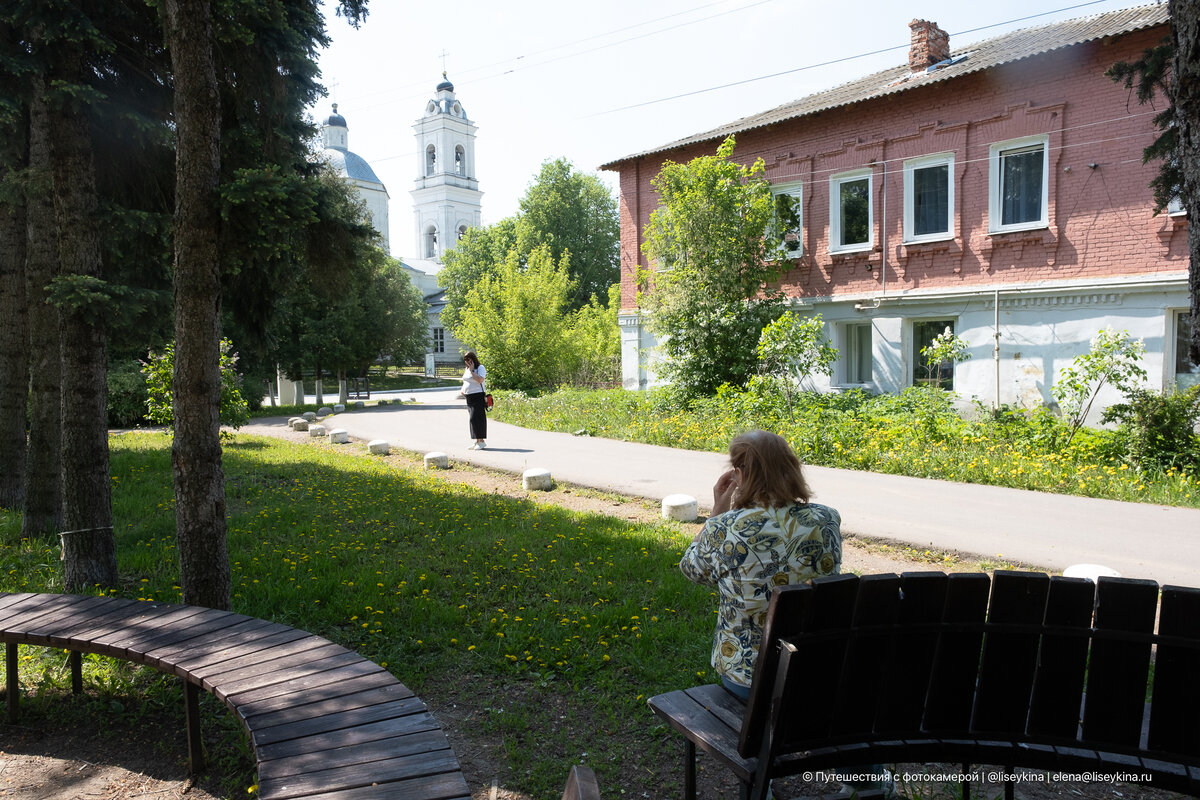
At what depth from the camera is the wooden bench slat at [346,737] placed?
8.89 ft

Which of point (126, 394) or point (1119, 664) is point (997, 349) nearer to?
point (1119, 664)

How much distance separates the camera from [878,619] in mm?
2617

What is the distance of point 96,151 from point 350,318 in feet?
73.5

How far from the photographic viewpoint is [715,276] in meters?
17.6

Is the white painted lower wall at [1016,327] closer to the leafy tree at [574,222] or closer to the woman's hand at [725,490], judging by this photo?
the woman's hand at [725,490]

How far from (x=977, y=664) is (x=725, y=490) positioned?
3.72 ft

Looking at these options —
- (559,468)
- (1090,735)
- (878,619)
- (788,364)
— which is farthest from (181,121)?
(788,364)


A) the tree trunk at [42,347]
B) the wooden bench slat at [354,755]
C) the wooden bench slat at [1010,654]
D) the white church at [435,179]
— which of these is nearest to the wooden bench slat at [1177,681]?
the wooden bench slat at [1010,654]

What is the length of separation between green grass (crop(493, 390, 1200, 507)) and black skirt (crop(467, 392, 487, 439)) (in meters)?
2.61

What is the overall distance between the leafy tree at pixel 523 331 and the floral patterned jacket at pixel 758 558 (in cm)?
2226

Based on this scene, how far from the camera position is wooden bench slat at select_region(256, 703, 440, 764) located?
2709mm

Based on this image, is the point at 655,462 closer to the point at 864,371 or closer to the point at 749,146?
the point at 864,371

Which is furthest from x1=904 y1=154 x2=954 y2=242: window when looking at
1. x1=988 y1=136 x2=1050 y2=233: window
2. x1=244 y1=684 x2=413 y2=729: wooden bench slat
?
x1=244 y1=684 x2=413 y2=729: wooden bench slat

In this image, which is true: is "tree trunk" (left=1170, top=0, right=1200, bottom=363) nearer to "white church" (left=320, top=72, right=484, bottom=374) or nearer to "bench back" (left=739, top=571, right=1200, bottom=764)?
"bench back" (left=739, top=571, right=1200, bottom=764)
